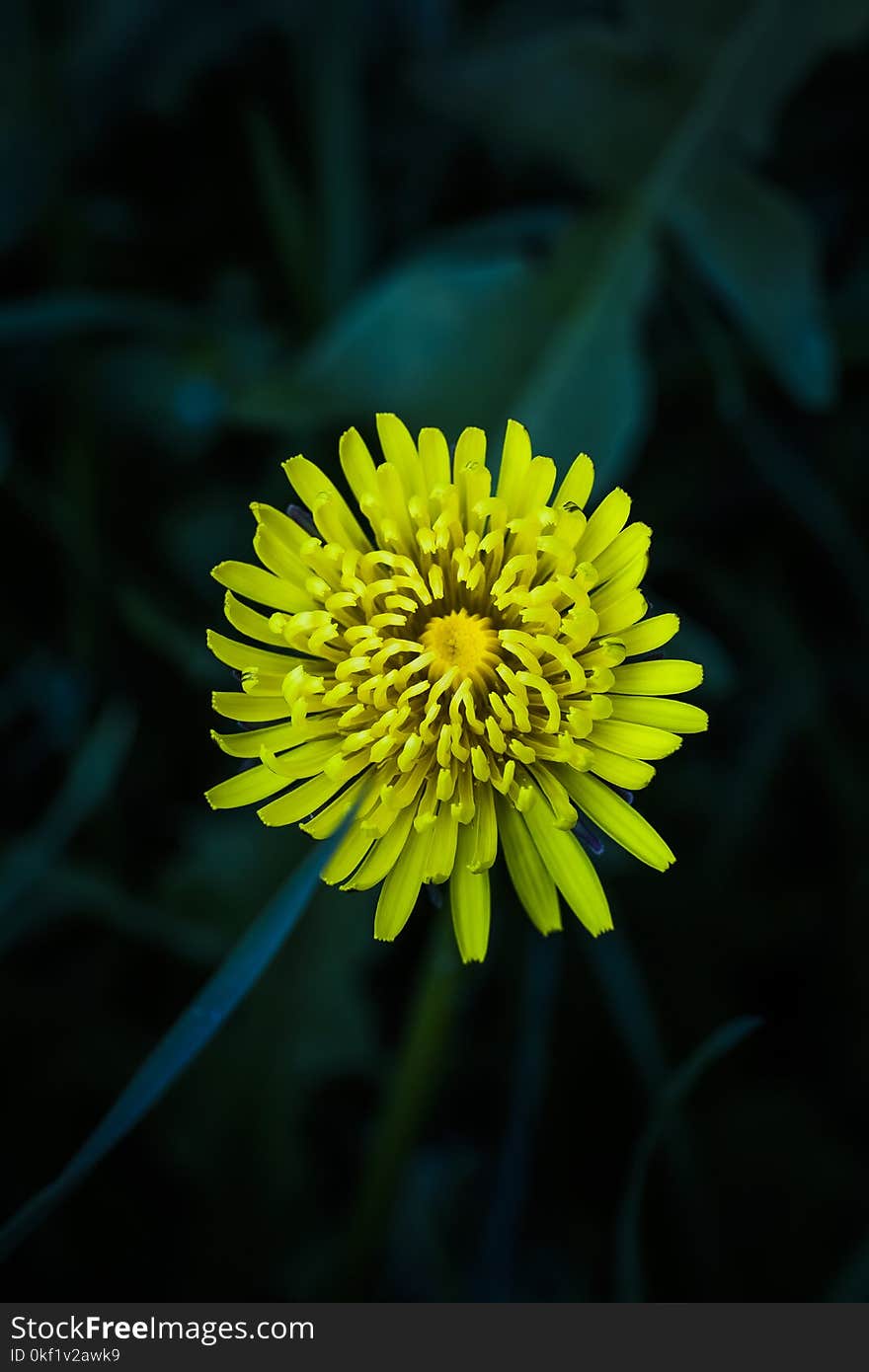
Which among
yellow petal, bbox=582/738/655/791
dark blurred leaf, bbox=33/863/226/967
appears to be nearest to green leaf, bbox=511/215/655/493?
yellow petal, bbox=582/738/655/791

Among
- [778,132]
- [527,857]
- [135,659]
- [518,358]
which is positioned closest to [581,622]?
[527,857]

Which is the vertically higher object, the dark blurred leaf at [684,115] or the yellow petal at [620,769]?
the dark blurred leaf at [684,115]

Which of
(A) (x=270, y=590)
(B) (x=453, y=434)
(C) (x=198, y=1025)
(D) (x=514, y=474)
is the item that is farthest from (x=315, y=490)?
(B) (x=453, y=434)

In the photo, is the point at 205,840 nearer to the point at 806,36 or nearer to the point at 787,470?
the point at 787,470

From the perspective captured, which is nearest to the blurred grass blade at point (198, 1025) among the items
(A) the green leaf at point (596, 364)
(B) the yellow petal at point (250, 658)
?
(B) the yellow petal at point (250, 658)

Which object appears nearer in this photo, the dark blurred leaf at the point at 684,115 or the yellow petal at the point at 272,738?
the yellow petal at the point at 272,738

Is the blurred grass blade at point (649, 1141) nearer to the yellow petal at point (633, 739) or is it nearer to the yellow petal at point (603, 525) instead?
the yellow petal at point (633, 739)
